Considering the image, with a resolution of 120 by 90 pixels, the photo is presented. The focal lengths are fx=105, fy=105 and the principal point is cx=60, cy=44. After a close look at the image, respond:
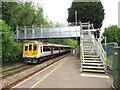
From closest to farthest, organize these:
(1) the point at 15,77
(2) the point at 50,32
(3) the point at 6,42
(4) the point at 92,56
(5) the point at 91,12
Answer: (1) the point at 15,77 < (4) the point at 92,56 < (3) the point at 6,42 < (2) the point at 50,32 < (5) the point at 91,12

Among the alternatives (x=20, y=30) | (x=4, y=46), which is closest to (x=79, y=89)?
(x=4, y=46)

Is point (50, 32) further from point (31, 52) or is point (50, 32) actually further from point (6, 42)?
point (6, 42)

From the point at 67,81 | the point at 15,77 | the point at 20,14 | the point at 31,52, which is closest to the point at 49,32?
the point at 31,52

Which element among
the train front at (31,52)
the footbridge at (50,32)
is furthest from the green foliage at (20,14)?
the train front at (31,52)

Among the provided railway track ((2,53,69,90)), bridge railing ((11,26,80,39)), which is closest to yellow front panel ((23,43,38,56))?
railway track ((2,53,69,90))

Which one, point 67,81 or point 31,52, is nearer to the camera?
point 67,81

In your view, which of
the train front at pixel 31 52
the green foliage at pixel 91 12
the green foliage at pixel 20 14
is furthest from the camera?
the green foliage at pixel 91 12

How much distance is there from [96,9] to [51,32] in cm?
1107

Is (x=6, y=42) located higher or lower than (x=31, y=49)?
higher

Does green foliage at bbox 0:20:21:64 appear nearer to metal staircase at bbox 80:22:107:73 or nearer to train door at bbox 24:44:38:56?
train door at bbox 24:44:38:56

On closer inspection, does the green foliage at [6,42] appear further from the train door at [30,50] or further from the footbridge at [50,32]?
the footbridge at [50,32]

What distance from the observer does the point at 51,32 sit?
1864cm

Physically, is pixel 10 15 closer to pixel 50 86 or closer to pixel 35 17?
pixel 35 17

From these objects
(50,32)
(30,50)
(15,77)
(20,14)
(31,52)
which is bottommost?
(15,77)
